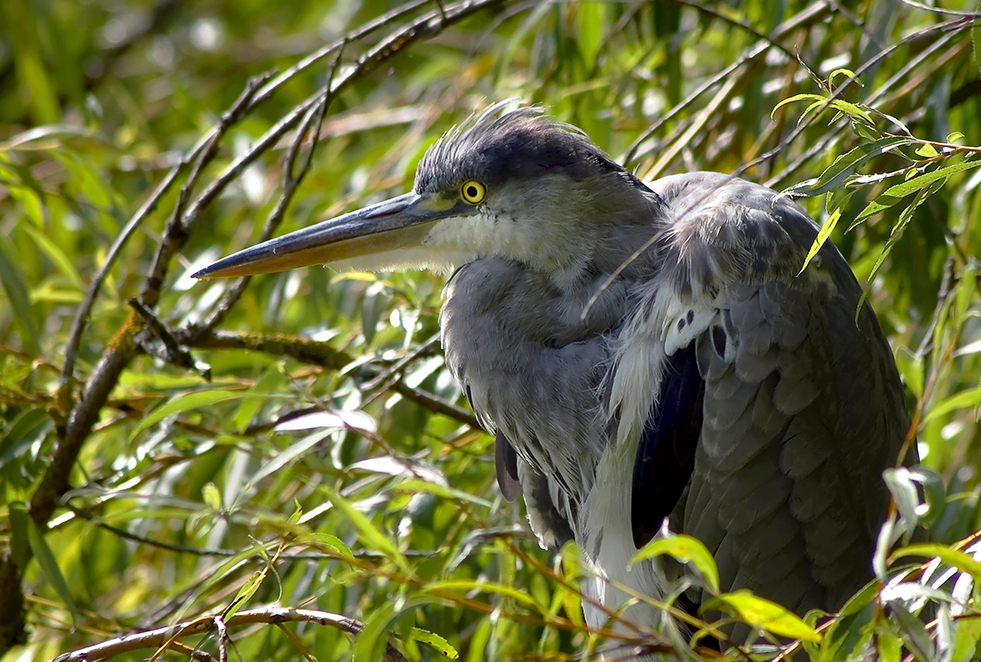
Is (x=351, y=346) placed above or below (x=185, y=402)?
above

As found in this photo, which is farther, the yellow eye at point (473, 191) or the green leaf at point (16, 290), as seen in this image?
the green leaf at point (16, 290)

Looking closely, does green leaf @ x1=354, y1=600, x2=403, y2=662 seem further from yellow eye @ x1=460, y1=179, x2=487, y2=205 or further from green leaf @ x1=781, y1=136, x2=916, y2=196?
yellow eye @ x1=460, y1=179, x2=487, y2=205

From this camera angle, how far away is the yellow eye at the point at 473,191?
1751 mm

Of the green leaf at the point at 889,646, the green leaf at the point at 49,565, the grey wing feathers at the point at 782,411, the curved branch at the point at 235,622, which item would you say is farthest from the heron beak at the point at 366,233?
the green leaf at the point at 889,646

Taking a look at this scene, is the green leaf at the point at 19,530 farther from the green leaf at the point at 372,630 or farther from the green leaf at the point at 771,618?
the green leaf at the point at 771,618

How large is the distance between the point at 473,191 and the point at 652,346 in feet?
1.39

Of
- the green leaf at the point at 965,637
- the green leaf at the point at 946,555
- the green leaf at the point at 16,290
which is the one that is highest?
the green leaf at the point at 16,290

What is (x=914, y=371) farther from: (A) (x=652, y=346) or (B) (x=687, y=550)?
(A) (x=652, y=346)

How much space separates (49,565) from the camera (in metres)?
1.62

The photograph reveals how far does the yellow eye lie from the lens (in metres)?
1.75

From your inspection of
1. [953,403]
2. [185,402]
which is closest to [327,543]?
[185,402]

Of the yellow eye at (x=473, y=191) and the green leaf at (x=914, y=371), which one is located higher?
the yellow eye at (x=473, y=191)

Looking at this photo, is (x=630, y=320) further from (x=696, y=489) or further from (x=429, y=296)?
(x=429, y=296)

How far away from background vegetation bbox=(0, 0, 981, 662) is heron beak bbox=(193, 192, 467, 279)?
0.20ft
